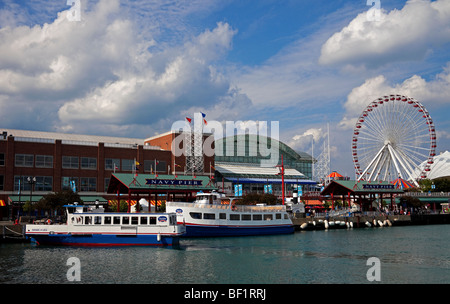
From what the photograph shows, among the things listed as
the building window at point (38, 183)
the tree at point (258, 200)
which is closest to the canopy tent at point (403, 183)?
the tree at point (258, 200)

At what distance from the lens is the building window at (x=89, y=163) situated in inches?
3834

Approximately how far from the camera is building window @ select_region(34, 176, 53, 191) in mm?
90375

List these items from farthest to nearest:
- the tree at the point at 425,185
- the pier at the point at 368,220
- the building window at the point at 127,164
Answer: the tree at the point at 425,185 < the building window at the point at 127,164 < the pier at the point at 368,220

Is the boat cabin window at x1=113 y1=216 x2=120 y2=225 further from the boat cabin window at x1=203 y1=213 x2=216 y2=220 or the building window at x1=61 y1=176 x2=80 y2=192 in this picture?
the building window at x1=61 y1=176 x2=80 y2=192

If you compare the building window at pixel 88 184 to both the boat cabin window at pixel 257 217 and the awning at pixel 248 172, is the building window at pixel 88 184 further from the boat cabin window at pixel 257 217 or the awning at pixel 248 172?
the boat cabin window at pixel 257 217

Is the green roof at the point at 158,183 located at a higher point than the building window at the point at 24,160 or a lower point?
lower

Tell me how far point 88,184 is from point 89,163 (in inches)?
187

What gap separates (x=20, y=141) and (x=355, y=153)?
8547 centimetres

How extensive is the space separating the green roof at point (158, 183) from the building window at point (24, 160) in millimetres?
25880

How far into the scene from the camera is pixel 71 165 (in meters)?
95.8

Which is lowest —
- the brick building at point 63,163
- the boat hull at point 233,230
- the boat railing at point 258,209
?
the boat hull at point 233,230

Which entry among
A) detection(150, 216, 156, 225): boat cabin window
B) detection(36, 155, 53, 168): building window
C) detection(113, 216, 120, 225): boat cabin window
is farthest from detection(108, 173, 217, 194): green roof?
detection(36, 155, 53, 168): building window
